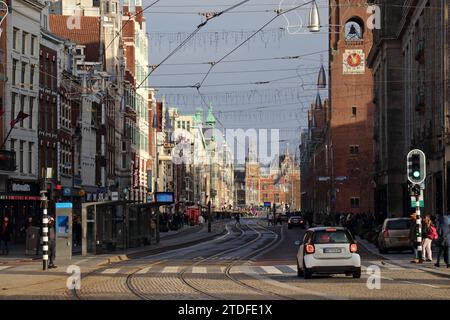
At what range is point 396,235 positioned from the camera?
51.2 metres

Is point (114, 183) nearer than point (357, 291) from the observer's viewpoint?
No

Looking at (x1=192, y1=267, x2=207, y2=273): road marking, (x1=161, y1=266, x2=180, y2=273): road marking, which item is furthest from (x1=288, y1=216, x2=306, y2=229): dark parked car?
(x1=192, y1=267, x2=207, y2=273): road marking

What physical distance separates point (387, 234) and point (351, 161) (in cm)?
9180

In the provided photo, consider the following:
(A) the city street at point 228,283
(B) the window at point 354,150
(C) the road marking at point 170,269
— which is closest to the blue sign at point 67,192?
(A) the city street at point 228,283

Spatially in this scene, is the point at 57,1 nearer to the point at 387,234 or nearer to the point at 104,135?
the point at 104,135

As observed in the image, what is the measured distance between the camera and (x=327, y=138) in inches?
6166

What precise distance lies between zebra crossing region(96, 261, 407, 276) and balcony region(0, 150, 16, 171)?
82.4ft

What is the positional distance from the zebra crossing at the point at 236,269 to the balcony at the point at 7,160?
2511 cm

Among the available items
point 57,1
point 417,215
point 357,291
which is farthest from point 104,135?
point 357,291

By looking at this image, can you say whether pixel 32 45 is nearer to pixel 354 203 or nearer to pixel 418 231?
pixel 418 231

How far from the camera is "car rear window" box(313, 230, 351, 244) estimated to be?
104 ft

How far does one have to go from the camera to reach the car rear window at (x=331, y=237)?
3161 cm

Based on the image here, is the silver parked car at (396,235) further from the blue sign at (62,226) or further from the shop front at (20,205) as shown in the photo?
the shop front at (20,205)

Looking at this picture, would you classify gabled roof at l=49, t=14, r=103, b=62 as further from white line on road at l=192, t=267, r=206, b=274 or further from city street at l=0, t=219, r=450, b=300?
white line on road at l=192, t=267, r=206, b=274
